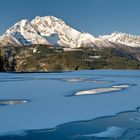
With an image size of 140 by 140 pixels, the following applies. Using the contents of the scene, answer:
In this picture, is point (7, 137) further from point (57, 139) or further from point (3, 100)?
point (3, 100)

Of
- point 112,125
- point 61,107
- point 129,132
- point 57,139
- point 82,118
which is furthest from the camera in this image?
point 61,107

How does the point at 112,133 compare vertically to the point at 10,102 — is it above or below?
below

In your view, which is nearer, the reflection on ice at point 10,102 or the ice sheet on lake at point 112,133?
the ice sheet on lake at point 112,133

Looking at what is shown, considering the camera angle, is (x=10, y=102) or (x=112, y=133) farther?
(x=10, y=102)

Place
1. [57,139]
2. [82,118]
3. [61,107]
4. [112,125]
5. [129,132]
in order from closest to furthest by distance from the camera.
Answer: [57,139] < [129,132] < [112,125] < [82,118] < [61,107]

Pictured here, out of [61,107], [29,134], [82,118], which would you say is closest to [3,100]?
[61,107]

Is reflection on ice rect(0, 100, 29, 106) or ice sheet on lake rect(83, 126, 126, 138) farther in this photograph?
reflection on ice rect(0, 100, 29, 106)

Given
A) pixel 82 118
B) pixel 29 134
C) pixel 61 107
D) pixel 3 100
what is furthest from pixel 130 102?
pixel 29 134

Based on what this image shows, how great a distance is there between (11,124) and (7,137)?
3.30 m

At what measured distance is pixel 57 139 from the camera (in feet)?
64.3

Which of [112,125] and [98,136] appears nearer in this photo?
[98,136]

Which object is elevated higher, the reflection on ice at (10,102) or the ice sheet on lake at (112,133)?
the reflection on ice at (10,102)

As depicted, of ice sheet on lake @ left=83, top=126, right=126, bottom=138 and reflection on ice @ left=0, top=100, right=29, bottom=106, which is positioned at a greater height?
reflection on ice @ left=0, top=100, right=29, bottom=106

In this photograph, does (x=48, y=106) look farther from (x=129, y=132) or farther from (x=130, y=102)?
(x=129, y=132)
